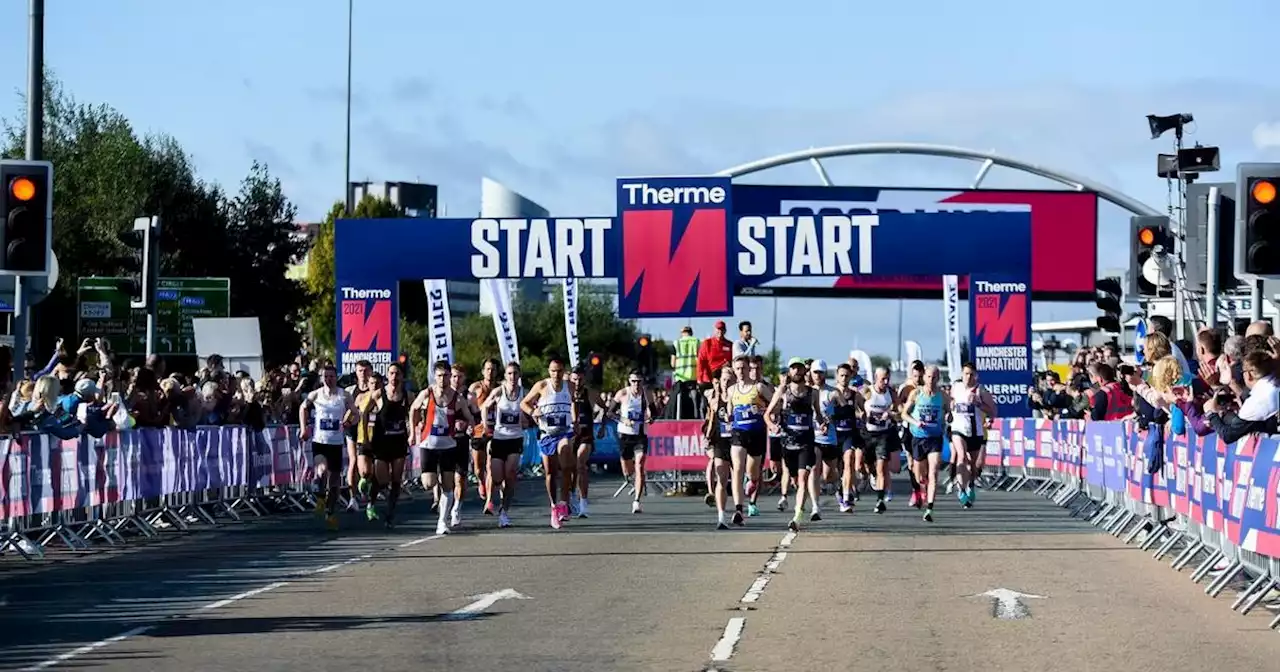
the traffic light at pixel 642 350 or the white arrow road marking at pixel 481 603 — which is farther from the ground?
the traffic light at pixel 642 350

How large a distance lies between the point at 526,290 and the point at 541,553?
106m

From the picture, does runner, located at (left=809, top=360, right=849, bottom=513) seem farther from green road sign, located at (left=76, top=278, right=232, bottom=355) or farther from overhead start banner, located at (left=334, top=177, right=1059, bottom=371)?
green road sign, located at (left=76, top=278, right=232, bottom=355)

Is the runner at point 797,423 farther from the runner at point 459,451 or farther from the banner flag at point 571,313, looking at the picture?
the banner flag at point 571,313

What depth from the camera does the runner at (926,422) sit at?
26288 mm

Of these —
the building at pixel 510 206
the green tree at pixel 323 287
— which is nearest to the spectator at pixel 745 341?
the green tree at pixel 323 287

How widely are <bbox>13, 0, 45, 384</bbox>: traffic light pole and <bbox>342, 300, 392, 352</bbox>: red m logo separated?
13859 mm

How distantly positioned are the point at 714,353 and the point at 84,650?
68.8 ft

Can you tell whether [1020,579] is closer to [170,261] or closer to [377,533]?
[377,533]

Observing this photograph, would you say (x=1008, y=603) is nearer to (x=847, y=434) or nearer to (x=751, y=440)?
(x=751, y=440)

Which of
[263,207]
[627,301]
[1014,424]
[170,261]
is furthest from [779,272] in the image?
[263,207]

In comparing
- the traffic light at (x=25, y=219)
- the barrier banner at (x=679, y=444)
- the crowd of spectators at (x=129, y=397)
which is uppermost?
the traffic light at (x=25, y=219)

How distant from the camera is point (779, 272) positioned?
1315 inches

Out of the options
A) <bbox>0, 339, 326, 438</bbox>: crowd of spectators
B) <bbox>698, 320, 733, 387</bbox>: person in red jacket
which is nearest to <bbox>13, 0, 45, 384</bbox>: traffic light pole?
<bbox>0, 339, 326, 438</bbox>: crowd of spectators

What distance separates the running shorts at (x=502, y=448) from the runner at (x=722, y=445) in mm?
2143
